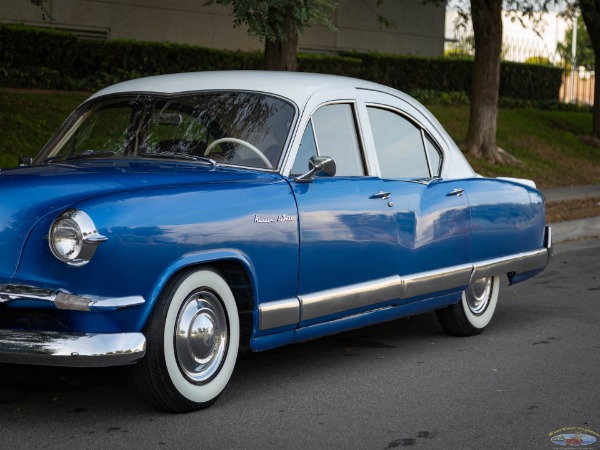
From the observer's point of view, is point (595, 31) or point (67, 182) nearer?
point (67, 182)

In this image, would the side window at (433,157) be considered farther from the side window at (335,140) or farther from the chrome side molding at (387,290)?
the side window at (335,140)

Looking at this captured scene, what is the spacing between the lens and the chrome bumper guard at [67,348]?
5.06 meters

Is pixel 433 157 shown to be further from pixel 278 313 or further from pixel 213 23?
pixel 213 23

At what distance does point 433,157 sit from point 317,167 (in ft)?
5.80

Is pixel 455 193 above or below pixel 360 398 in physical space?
above

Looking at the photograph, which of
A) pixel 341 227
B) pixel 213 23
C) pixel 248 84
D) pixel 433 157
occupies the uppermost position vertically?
pixel 213 23

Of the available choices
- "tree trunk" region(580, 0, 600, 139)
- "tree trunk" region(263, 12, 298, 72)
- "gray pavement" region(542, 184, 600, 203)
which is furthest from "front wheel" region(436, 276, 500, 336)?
"tree trunk" region(580, 0, 600, 139)

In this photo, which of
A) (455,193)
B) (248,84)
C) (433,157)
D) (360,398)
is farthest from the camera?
(433,157)

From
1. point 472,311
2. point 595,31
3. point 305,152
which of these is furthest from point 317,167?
point 595,31

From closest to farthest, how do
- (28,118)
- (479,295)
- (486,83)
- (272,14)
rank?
(479,295) → (272,14) → (28,118) → (486,83)

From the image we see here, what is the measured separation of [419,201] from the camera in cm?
719

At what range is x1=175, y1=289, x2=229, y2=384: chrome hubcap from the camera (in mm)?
5547

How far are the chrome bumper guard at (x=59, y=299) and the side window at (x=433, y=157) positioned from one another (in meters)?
3.16

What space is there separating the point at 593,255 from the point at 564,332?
511cm
